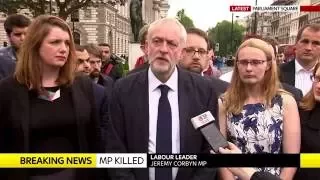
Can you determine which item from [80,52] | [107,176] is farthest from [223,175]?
[80,52]

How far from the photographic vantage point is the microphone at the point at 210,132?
2.89 meters

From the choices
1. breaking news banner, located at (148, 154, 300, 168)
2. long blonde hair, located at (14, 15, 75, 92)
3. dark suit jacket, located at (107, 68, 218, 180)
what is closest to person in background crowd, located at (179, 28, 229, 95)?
dark suit jacket, located at (107, 68, 218, 180)

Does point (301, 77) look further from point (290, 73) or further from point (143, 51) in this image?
point (143, 51)

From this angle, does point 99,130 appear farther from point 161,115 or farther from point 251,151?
point 251,151

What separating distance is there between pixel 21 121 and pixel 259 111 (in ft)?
5.62

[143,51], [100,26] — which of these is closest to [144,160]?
[143,51]

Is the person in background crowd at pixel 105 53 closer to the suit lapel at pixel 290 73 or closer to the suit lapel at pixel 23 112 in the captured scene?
the suit lapel at pixel 290 73

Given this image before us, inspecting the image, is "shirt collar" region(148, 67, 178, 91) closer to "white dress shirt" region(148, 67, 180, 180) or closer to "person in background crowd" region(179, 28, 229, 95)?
"white dress shirt" region(148, 67, 180, 180)

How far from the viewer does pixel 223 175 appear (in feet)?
11.5

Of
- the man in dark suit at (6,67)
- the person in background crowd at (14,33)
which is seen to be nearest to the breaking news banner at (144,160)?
the man in dark suit at (6,67)

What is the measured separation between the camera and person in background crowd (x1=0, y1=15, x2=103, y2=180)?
3.40 metres

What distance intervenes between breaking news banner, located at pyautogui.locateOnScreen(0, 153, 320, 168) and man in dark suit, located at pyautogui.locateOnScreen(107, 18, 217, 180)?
173 millimetres

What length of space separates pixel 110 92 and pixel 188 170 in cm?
83

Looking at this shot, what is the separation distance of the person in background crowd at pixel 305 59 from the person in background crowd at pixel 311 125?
6.83 feet
